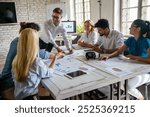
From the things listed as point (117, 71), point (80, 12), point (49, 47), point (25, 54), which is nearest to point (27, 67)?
point (25, 54)

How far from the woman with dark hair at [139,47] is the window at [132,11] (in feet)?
5.76

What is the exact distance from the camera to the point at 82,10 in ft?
19.2

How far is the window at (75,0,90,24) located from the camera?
5558 millimetres

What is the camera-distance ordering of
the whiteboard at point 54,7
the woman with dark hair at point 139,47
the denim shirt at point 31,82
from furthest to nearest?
the whiteboard at point 54,7 < the woman with dark hair at point 139,47 < the denim shirt at point 31,82

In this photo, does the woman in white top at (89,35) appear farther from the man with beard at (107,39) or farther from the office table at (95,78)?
the office table at (95,78)

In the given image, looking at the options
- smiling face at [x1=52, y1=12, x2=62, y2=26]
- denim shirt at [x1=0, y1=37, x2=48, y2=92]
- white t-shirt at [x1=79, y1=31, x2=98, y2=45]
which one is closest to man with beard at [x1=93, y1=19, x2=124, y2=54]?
white t-shirt at [x1=79, y1=31, x2=98, y2=45]

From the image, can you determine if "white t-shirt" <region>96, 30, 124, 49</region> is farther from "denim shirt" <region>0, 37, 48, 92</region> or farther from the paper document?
"denim shirt" <region>0, 37, 48, 92</region>

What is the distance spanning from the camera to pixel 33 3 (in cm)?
606

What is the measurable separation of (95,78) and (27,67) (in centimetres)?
59

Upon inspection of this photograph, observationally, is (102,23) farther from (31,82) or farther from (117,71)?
(31,82)

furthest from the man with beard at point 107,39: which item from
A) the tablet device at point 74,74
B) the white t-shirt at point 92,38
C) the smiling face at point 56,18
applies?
the tablet device at point 74,74

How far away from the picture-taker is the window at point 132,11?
146 inches

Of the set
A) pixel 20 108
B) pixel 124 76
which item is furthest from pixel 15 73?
pixel 124 76

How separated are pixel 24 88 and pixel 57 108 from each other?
1.34 feet
